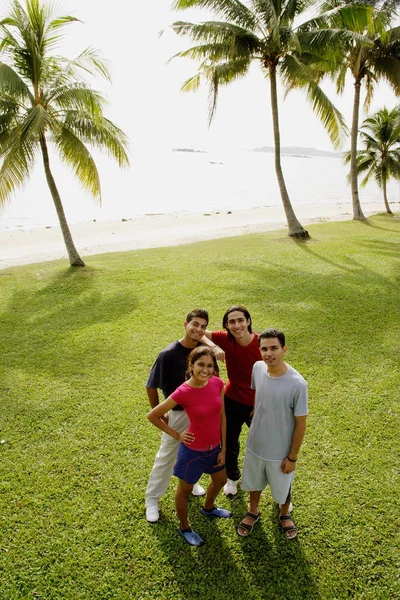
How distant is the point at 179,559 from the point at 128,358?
3587mm

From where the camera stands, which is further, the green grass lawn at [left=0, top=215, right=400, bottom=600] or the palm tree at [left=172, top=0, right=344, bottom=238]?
the palm tree at [left=172, top=0, right=344, bottom=238]

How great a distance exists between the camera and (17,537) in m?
3.29

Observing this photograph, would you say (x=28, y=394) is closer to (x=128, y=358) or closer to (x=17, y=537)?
(x=128, y=358)

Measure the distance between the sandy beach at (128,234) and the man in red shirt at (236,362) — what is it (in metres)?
11.8

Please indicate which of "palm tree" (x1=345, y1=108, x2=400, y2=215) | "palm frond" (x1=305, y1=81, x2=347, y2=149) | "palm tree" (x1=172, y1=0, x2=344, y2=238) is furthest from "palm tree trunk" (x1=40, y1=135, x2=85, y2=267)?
"palm tree" (x1=345, y1=108, x2=400, y2=215)

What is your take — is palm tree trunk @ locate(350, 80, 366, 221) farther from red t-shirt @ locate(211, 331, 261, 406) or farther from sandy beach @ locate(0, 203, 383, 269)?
red t-shirt @ locate(211, 331, 261, 406)

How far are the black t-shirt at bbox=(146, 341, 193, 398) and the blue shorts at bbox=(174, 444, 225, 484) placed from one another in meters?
0.53

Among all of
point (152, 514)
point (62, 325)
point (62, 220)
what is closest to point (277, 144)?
point (62, 220)

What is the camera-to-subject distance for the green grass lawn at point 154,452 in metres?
2.99

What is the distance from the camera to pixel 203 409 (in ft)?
9.59

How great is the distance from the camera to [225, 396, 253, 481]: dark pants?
3.53 metres

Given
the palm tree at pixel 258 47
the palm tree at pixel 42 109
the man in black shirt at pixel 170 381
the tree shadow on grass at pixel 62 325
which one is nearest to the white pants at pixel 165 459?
the man in black shirt at pixel 170 381

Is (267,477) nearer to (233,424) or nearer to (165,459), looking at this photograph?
(233,424)

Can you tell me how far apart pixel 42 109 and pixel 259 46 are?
7603 mm
